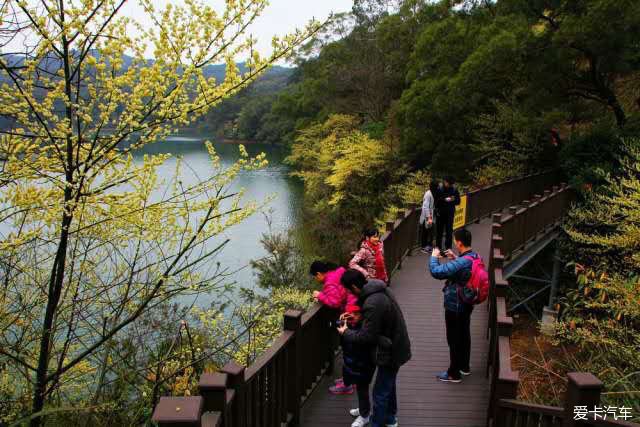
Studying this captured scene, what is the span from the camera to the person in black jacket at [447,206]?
8711 mm

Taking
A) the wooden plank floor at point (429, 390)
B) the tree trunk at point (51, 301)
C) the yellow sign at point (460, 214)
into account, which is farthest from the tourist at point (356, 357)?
the yellow sign at point (460, 214)

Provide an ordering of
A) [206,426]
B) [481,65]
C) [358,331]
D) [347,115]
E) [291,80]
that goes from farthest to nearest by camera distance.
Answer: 1. [291,80]
2. [347,115]
3. [481,65]
4. [358,331]
5. [206,426]

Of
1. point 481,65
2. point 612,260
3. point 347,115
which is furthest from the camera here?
point 347,115

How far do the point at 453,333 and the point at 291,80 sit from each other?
65.4 meters

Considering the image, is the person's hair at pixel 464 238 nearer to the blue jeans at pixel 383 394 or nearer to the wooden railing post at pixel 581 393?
the blue jeans at pixel 383 394

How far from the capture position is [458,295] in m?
4.61

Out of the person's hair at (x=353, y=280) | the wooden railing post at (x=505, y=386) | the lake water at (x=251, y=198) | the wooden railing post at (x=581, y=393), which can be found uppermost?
the person's hair at (x=353, y=280)

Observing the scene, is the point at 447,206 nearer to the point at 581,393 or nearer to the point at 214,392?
the point at 581,393

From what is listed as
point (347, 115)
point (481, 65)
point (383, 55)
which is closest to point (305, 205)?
point (347, 115)

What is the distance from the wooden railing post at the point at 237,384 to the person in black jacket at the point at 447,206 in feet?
20.9

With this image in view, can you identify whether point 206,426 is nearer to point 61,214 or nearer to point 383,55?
point 61,214

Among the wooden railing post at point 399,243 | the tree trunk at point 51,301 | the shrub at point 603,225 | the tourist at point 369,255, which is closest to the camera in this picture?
the tree trunk at point 51,301

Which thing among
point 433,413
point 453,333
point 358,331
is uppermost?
point 358,331

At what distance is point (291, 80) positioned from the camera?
6700cm
